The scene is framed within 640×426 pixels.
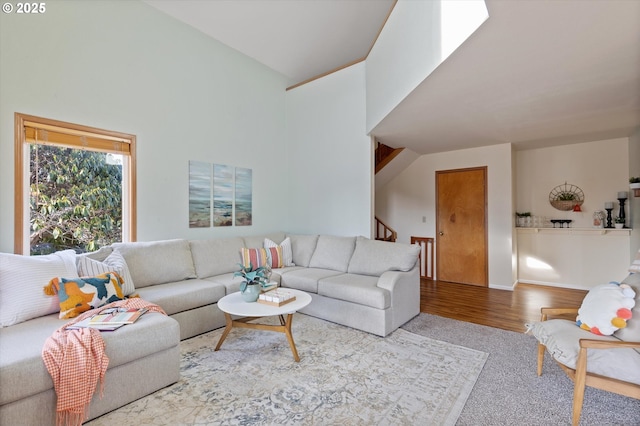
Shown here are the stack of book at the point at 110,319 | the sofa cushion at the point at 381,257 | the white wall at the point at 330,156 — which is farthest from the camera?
the white wall at the point at 330,156

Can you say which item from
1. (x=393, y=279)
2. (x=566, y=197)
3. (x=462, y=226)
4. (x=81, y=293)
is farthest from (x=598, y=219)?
(x=81, y=293)

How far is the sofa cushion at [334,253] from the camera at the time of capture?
12.3ft

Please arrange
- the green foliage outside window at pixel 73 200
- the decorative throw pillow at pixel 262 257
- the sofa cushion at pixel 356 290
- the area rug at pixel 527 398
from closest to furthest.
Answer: the area rug at pixel 527 398
the green foliage outside window at pixel 73 200
the sofa cushion at pixel 356 290
the decorative throw pillow at pixel 262 257

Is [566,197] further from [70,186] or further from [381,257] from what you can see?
[70,186]

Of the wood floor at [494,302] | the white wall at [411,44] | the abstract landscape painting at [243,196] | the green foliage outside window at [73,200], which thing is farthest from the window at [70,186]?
the wood floor at [494,302]

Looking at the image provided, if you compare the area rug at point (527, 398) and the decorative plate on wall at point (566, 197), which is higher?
the decorative plate on wall at point (566, 197)

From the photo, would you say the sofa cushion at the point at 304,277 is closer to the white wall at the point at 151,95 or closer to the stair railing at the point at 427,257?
the white wall at the point at 151,95

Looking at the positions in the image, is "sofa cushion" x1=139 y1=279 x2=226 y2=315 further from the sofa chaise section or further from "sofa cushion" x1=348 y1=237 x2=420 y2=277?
"sofa cushion" x1=348 y1=237 x2=420 y2=277

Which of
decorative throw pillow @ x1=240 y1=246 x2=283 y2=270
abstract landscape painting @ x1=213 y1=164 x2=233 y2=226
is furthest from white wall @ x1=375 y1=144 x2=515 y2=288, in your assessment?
abstract landscape painting @ x1=213 y1=164 x2=233 y2=226

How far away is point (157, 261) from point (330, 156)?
2.70 metres

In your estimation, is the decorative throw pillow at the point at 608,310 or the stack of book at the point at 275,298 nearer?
the decorative throw pillow at the point at 608,310

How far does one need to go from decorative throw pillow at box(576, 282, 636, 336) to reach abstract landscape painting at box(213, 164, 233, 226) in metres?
3.80

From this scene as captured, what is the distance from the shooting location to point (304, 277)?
11.4 ft

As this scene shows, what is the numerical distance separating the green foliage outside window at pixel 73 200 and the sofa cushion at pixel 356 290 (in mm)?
2333
